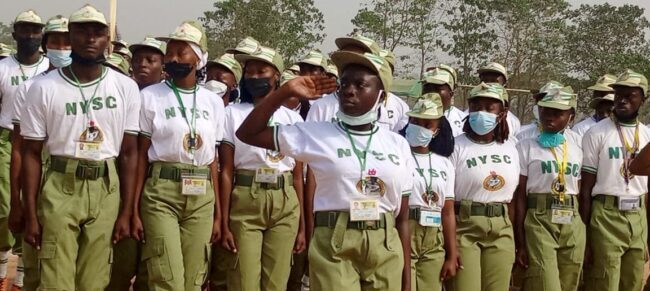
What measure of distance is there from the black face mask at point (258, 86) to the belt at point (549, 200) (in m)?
2.58

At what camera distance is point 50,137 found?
5.03 meters

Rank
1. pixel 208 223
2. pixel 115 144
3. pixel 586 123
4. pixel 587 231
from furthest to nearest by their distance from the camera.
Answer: pixel 586 123 → pixel 587 231 → pixel 208 223 → pixel 115 144

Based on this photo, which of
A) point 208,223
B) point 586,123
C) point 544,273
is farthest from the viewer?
point 586,123

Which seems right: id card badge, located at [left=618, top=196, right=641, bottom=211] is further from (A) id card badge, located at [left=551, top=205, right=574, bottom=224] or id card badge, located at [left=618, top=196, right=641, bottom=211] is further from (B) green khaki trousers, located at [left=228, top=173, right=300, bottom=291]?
(B) green khaki trousers, located at [left=228, top=173, right=300, bottom=291]

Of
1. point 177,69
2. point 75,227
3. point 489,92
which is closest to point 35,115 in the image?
point 75,227

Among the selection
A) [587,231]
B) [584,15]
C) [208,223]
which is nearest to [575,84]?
[584,15]

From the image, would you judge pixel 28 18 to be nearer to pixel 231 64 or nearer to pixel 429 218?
pixel 231 64

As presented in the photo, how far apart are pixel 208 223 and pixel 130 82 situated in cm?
122

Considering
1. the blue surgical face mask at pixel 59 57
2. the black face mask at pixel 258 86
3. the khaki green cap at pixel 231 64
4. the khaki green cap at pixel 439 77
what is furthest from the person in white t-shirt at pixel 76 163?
the khaki green cap at pixel 439 77

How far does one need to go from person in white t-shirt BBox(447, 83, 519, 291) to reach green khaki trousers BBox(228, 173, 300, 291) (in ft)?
4.66

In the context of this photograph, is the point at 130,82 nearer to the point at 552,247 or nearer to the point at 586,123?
the point at 552,247

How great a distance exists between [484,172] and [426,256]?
2.96 ft

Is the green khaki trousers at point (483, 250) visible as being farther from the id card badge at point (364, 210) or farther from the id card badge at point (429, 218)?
the id card badge at point (364, 210)

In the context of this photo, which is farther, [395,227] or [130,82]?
[130,82]
